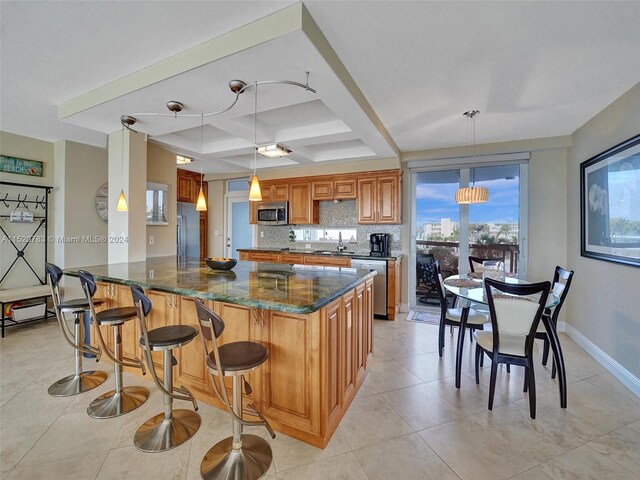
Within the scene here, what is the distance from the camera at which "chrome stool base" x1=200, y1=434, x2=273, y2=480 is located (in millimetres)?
1509

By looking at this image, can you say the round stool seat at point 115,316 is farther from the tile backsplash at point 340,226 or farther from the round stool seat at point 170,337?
the tile backsplash at point 340,226

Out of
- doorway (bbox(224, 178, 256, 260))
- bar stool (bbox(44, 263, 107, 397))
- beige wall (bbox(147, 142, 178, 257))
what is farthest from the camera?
doorway (bbox(224, 178, 256, 260))

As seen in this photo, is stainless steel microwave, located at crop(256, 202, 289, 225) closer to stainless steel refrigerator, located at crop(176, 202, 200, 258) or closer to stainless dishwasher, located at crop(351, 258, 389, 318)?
stainless steel refrigerator, located at crop(176, 202, 200, 258)

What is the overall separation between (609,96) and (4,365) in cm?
621

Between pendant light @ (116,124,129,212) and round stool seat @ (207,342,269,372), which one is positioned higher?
pendant light @ (116,124,129,212)

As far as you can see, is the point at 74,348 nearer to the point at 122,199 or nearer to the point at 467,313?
the point at 122,199

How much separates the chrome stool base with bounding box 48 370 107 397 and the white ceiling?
2.41 m

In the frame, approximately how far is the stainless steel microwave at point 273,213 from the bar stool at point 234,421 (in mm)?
3726

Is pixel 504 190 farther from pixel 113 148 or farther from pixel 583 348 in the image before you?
pixel 113 148

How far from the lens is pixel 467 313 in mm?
2570

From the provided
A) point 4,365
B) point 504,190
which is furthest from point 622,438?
point 4,365

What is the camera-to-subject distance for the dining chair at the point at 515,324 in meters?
2.00

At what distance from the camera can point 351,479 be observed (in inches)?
59.2

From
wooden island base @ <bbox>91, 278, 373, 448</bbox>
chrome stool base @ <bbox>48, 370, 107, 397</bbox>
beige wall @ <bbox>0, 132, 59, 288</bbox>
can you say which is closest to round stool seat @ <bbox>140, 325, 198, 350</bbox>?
wooden island base @ <bbox>91, 278, 373, 448</bbox>
